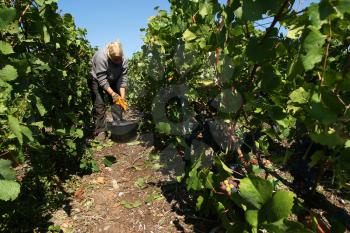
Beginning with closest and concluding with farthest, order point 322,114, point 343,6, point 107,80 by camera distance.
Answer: point 343,6, point 322,114, point 107,80

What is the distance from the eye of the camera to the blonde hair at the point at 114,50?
5.70m

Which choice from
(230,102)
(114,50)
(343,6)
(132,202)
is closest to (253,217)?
(343,6)

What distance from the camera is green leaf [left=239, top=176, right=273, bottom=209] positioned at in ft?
4.69

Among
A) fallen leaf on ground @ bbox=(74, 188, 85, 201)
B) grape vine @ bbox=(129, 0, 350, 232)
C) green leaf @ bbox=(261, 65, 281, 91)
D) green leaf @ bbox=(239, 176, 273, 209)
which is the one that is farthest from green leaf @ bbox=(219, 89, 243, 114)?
fallen leaf on ground @ bbox=(74, 188, 85, 201)

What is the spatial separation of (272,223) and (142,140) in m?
4.82

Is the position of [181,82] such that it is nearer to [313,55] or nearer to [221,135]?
[221,135]

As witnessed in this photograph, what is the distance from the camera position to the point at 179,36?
3.74m

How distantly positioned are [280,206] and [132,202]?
2.91m

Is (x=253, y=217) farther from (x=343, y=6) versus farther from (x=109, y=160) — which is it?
(x=109, y=160)

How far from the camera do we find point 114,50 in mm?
5691

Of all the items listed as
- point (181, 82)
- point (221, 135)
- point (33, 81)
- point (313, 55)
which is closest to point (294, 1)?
point (313, 55)

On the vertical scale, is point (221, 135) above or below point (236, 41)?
below

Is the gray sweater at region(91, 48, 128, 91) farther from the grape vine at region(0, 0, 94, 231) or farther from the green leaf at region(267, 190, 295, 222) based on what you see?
the green leaf at region(267, 190, 295, 222)

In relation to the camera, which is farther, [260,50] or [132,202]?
[132,202]
